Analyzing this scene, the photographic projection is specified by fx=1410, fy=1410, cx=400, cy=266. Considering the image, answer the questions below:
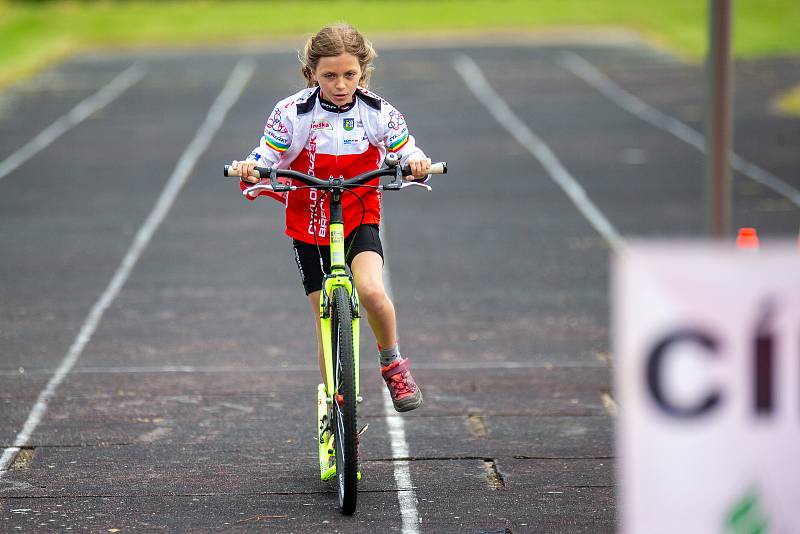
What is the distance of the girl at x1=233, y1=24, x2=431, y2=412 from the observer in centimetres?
634

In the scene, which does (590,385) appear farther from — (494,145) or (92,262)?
(494,145)

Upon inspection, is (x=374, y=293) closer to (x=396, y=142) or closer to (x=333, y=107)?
(x=396, y=142)

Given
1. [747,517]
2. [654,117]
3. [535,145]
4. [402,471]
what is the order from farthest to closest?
[654,117], [535,145], [402,471], [747,517]

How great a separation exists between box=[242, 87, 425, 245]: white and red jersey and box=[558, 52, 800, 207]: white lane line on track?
9.50m

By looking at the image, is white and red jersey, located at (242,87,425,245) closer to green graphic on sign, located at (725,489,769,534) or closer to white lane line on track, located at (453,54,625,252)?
green graphic on sign, located at (725,489,769,534)

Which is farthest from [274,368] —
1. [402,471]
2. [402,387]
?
[402,387]

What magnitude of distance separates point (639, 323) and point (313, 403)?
5242 millimetres

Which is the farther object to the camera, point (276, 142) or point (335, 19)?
point (335, 19)

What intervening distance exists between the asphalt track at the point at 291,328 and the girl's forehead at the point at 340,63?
198 cm

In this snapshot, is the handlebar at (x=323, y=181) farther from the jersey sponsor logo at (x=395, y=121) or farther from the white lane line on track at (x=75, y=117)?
the white lane line on track at (x=75, y=117)

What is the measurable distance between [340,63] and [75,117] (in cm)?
2252

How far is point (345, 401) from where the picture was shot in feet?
19.8

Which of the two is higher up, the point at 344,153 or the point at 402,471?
the point at 344,153

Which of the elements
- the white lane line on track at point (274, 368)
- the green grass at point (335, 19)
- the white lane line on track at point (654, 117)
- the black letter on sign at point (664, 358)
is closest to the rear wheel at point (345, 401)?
the black letter on sign at point (664, 358)
